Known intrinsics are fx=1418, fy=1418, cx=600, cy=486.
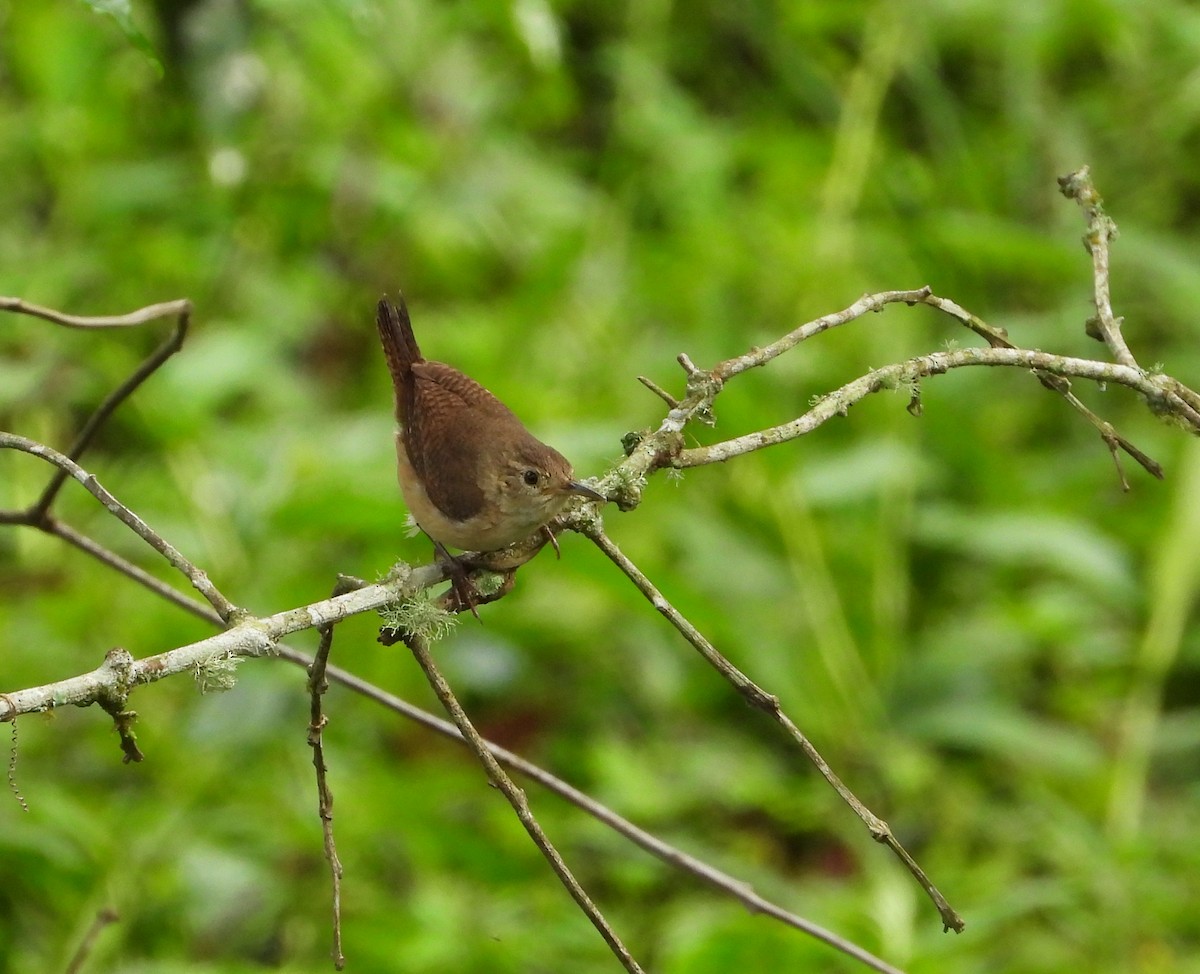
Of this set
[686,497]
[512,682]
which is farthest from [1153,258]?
[512,682]

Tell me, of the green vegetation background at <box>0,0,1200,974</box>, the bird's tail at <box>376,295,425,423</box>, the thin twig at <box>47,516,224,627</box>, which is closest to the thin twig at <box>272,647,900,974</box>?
the thin twig at <box>47,516,224,627</box>

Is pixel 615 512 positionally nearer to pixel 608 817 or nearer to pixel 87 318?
pixel 608 817

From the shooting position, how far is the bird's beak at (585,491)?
2143 millimetres

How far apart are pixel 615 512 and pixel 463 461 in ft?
8.61

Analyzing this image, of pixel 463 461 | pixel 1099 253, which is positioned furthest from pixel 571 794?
pixel 1099 253

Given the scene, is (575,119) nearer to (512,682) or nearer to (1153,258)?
(1153,258)

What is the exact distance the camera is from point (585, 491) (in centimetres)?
226

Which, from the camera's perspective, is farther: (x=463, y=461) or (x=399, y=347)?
(x=399, y=347)

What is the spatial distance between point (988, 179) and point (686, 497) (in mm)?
2982

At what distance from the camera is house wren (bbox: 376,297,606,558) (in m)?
2.48

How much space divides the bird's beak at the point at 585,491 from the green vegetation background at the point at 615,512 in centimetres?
140

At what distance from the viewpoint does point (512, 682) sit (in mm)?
4914

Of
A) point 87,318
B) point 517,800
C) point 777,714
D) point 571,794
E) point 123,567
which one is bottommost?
point 517,800

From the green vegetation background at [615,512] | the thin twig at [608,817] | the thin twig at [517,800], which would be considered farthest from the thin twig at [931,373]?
the green vegetation background at [615,512]
